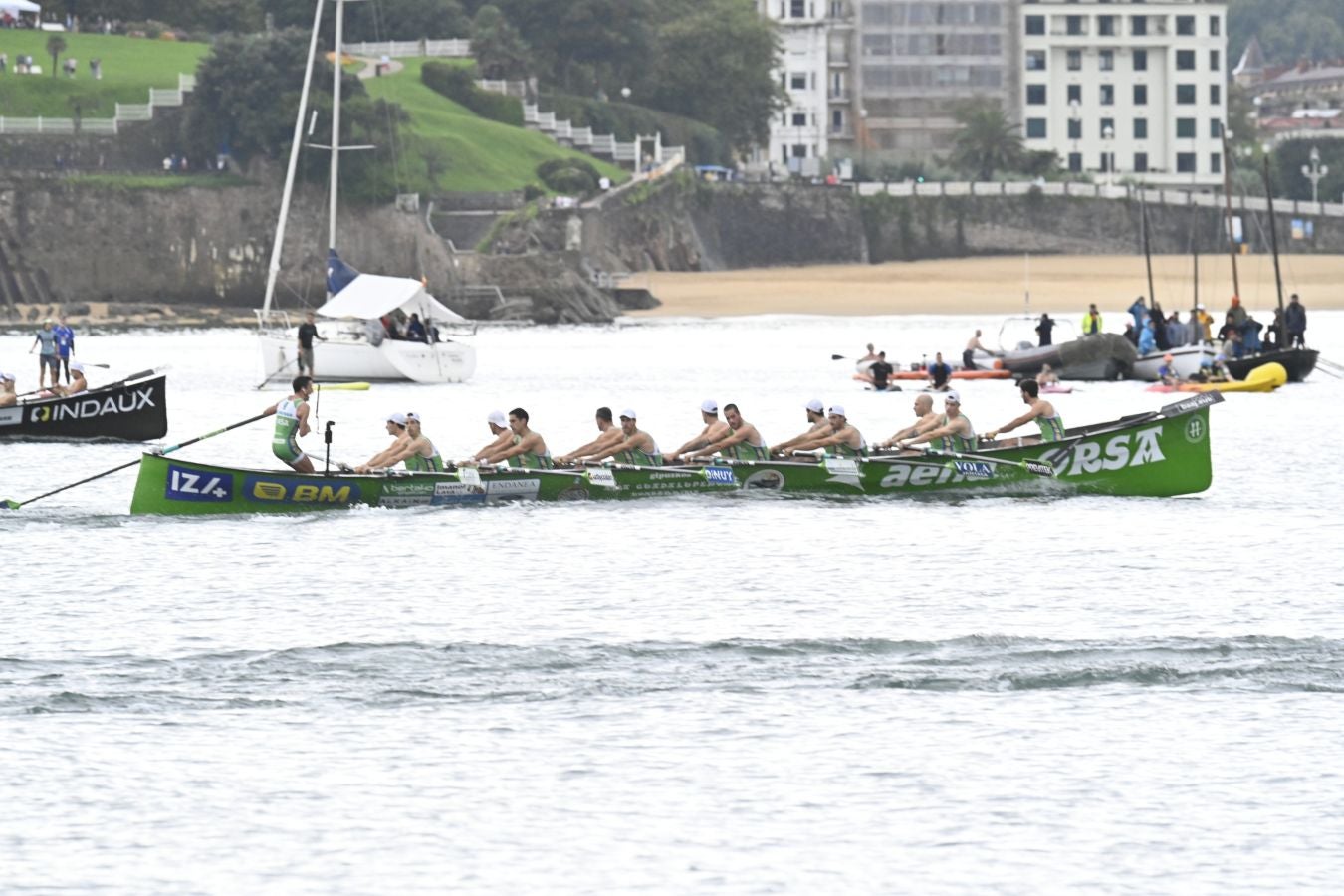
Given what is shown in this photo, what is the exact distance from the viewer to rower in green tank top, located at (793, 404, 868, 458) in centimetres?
3381

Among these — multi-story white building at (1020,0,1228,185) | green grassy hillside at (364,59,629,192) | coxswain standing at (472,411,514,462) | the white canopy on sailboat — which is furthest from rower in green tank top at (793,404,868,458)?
multi-story white building at (1020,0,1228,185)

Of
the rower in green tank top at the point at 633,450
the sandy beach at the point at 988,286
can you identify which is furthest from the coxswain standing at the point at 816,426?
the sandy beach at the point at 988,286

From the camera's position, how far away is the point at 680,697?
22016 mm

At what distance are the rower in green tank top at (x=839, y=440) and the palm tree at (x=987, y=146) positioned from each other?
12638 centimetres

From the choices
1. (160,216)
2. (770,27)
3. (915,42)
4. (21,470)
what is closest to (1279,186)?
(915,42)

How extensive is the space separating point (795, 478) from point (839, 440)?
984 mm

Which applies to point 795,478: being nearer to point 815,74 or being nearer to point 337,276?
point 337,276

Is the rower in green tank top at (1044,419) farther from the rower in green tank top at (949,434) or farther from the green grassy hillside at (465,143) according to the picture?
the green grassy hillside at (465,143)

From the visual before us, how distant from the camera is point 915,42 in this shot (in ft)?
559

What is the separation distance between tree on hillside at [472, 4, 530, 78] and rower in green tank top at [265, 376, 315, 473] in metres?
112

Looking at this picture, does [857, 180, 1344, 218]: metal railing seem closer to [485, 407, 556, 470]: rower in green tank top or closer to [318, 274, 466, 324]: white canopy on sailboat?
[318, 274, 466, 324]: white canopy on sailboat

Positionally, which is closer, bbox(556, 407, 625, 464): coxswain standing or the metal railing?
bbox(556, 407, 625, 464): coxswain standing

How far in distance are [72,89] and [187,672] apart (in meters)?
111

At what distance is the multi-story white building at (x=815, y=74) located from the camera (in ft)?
565
